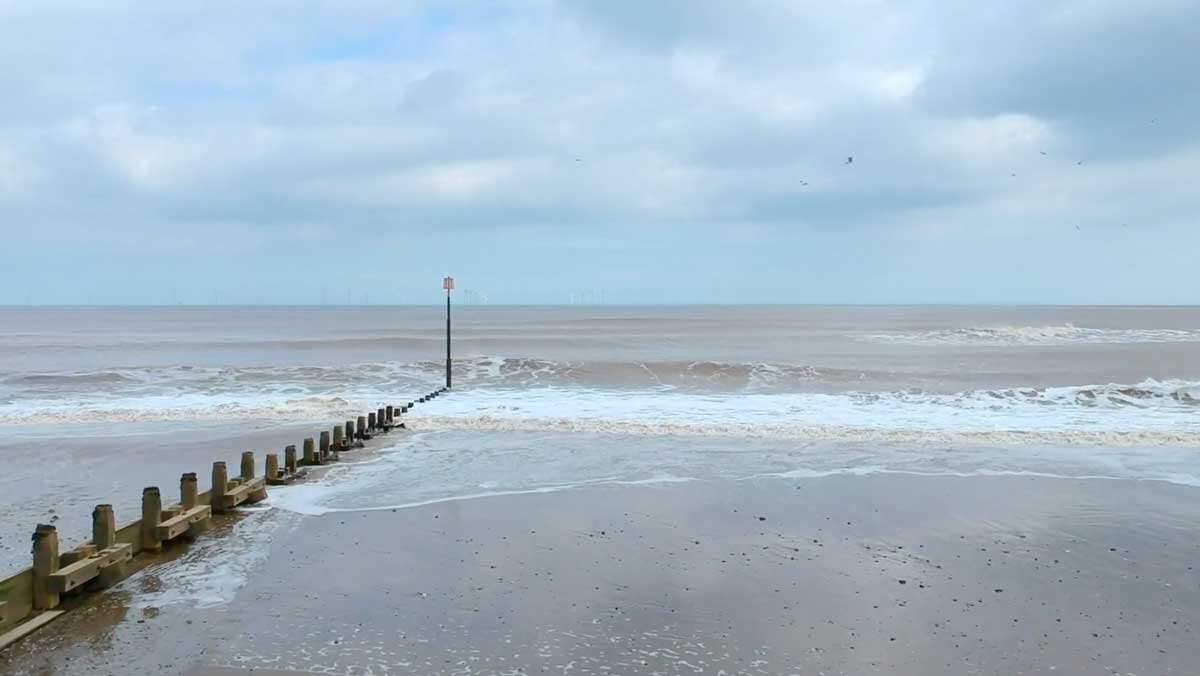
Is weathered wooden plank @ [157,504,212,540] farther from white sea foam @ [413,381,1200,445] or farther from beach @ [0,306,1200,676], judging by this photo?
white sea foam @ [413,381,1200,445]

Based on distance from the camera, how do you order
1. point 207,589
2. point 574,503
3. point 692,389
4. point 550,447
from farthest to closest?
point 692,389 < point 550,447 < point 574,503 < point 207,589

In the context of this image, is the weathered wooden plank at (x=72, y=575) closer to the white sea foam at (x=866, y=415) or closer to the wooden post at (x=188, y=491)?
the wooden post at (x=188, y=491)

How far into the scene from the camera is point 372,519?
9.18 meters

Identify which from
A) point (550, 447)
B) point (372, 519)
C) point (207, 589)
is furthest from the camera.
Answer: point (550, 447)

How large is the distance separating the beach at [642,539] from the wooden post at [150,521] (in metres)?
0.21

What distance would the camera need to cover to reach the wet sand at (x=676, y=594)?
18.0 ft

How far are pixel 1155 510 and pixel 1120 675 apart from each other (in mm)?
5531

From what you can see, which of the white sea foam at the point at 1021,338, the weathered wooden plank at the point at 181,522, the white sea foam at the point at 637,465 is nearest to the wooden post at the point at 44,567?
the weathered wooden plank at the point at 181,522

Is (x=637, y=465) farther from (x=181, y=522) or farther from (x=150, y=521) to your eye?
(x=150, y=521)

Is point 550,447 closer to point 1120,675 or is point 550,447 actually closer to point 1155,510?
point 1155,510

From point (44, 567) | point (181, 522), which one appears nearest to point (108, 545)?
point (44, 567)

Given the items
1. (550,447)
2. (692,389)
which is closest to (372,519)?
(550,447)

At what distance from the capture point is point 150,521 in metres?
7.79

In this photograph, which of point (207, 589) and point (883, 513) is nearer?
point (207, 589)
